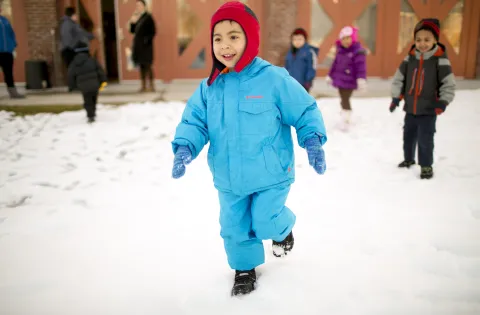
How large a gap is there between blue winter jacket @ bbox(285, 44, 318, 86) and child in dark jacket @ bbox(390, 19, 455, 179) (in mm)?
2230

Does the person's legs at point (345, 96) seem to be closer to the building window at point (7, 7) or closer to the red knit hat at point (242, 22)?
the red knit hat at point (242, 22)

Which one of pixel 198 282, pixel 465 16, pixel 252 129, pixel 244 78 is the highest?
pixel 465 16

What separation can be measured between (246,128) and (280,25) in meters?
8.07

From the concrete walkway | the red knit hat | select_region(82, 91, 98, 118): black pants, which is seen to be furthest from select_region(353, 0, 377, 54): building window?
the red knit hat

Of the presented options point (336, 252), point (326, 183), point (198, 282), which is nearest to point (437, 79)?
point (326, 183)

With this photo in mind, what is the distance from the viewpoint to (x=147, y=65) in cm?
923

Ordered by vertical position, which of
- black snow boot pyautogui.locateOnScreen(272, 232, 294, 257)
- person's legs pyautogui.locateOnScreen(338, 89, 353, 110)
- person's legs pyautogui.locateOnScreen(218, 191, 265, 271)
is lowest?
black snow boot pyautogui.locateOnScreen(272, 232, 294, 257)

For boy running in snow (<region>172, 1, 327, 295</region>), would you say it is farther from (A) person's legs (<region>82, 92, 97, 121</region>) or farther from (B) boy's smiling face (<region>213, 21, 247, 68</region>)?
(A) person's legs (<region>82, 92, 97, 121</region>)

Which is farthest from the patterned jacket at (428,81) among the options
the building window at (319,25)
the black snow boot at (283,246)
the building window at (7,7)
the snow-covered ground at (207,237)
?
the building window at (7,7)

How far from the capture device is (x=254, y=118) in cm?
217

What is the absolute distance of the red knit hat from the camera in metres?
2.11

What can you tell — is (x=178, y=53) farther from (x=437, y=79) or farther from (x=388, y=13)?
(x=437, y=79)

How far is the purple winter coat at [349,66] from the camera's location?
5992 mm

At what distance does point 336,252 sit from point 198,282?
963mm
